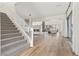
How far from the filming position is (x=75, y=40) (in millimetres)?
4566

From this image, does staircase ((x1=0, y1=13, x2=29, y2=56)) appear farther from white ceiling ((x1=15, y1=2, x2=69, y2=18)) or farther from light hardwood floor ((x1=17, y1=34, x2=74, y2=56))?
white ceiling ((x1=15, y1=2, x2=69, y2=18))

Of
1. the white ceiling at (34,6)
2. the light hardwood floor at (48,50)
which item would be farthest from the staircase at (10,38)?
the white ceiling at (34,6)

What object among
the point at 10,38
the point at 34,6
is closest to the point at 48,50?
the point at 10,38

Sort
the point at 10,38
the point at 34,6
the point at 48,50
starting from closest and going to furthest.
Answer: the point at 10,38
the point at 48,50
the point at 34,6

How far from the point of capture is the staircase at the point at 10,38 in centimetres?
419

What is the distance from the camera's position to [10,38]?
16.1ft

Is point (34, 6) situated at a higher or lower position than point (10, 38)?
higher

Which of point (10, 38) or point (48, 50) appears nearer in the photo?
point (10, 38)

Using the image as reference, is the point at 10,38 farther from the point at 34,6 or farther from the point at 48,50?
the point at 34,6

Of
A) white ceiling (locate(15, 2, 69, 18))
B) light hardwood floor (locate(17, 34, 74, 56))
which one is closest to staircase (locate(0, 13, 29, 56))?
light hardwood floor (locate(17, 34, 74, 56))

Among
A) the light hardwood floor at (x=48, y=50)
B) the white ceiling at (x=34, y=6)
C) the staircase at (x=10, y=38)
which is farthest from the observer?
the white ceiling at (x=34, y=6)

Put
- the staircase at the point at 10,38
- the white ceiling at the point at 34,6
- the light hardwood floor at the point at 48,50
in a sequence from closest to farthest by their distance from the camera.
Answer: the staircase at the point at 10,38, the light hardwood floor at the point at 48,50, the white ceiling at the point at 34,6

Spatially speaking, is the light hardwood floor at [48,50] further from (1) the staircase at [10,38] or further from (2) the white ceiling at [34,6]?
(2) the white ceiling at [34,6]

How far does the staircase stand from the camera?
13.8ft
